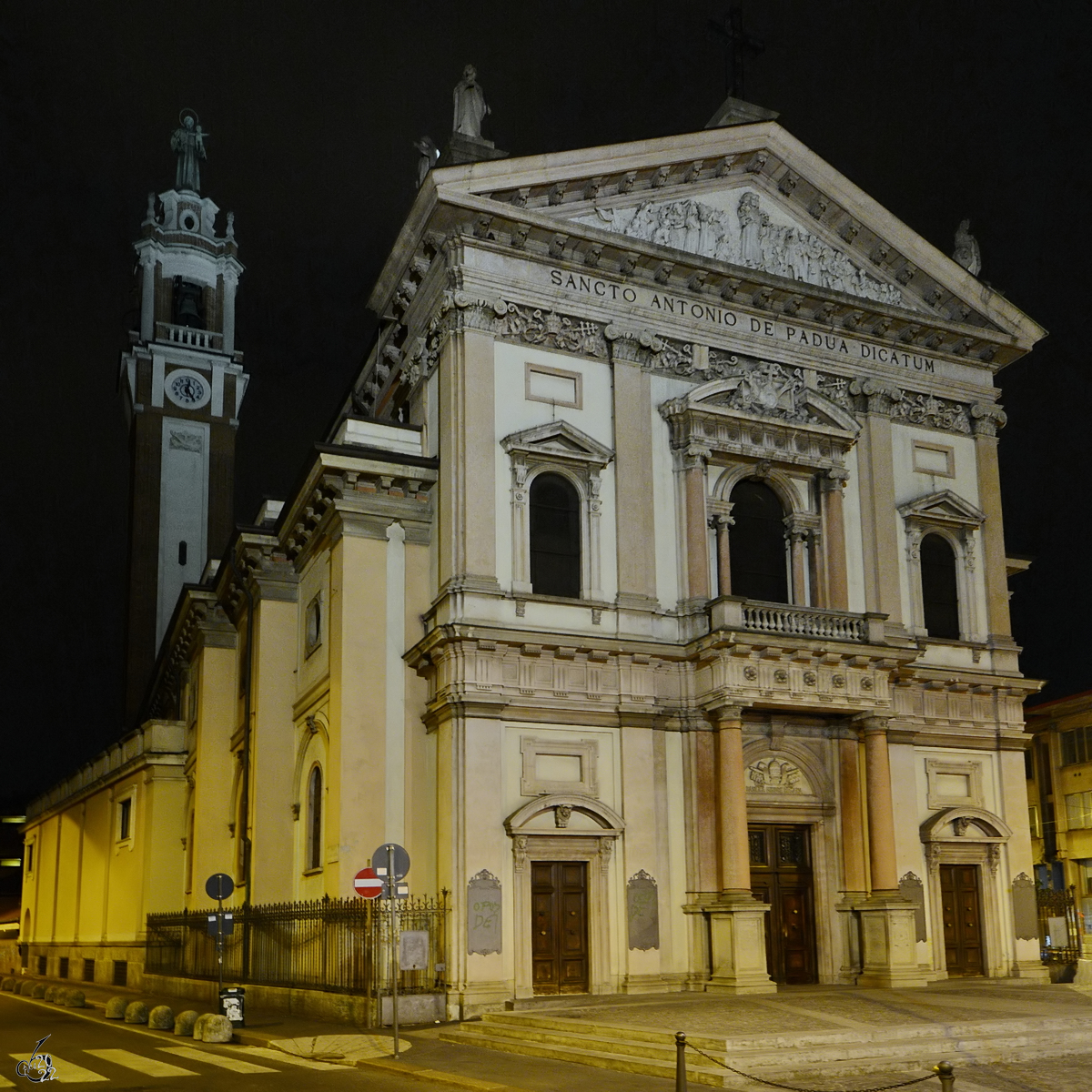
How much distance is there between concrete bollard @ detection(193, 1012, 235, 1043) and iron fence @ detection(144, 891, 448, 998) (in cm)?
221

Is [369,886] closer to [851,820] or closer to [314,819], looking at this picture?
[314,819]

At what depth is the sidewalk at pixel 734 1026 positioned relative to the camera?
50.4 ft

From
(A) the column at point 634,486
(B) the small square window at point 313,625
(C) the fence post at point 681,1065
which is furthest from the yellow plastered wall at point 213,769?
(C) the fence post at point 681,1065

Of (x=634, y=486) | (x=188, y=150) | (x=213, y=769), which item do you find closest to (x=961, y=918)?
(x=634, y=486)

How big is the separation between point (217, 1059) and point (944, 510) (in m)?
19.5

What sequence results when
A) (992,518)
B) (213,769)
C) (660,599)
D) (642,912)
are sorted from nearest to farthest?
(642,912) → (660,599) → (992,518) → (213,769)

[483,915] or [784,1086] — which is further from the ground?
[483,915]

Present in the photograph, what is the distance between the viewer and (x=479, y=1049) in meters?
19.1

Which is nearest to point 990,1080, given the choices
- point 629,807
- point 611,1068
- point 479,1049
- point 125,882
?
point 611,1068

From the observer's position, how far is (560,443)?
86.9 ft

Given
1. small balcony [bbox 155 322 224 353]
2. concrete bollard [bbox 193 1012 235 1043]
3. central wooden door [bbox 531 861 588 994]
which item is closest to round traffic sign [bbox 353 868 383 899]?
concrete bollard [bbox 193 1012 235 1043]

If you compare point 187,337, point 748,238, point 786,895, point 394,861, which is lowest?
point 786,895

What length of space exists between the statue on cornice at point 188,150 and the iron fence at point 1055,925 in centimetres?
5202

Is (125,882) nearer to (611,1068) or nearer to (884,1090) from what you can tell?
(611,1068)
